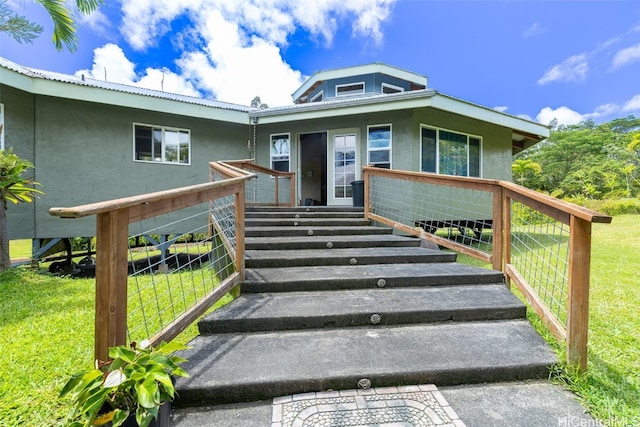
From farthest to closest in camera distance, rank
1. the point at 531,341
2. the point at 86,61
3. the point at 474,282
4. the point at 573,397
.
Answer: the point at 86,61 → the point at 474,282 → the point at 531,341 → the point at 573,397

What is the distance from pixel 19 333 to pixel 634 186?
92.0 ft

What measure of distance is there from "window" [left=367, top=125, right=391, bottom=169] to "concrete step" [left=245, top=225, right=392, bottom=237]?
3040 mm

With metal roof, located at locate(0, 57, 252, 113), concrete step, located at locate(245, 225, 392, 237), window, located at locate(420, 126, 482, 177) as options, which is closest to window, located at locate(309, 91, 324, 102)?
metal roof, located at locate(0, 57, 252, 113)

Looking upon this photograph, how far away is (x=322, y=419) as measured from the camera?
1.53 meters

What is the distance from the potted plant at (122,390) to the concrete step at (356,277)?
147cm

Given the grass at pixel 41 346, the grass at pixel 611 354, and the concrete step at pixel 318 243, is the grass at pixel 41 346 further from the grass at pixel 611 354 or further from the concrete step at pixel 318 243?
the grass at pixel 611 354

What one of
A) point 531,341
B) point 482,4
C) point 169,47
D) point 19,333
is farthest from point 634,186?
point 169,47

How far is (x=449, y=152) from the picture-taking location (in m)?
7.88

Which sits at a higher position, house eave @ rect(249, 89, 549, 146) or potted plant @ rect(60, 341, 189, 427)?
house eave @ rect(249, 89, 549, 146)

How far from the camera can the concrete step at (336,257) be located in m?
3.33

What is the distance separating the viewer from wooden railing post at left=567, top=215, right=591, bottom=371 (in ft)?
6.09

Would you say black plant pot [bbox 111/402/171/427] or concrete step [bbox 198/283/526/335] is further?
concrete step [bbox 198/283/526/335]

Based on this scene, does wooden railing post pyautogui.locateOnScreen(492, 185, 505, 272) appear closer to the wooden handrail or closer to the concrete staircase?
the concrete staircase

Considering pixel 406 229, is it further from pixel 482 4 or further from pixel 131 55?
pixel 131 55
